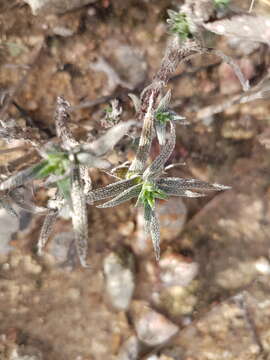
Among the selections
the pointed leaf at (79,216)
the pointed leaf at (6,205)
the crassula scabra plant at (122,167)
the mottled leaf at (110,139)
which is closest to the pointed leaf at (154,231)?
the crassula scabra plant at (122,167)

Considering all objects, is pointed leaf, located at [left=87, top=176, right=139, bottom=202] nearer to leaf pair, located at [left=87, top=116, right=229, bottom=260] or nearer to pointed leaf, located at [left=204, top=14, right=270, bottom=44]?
leaf pair, located at [left=87, top=116, right=229, bottom=260]

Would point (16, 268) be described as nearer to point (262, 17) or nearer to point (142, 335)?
point (142, 335)

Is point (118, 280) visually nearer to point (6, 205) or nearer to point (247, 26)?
point (6, 205)

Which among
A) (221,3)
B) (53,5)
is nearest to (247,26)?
(221,3)

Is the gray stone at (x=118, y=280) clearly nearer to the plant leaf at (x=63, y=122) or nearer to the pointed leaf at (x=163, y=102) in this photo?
the plant leaf at (x=63, y=122)

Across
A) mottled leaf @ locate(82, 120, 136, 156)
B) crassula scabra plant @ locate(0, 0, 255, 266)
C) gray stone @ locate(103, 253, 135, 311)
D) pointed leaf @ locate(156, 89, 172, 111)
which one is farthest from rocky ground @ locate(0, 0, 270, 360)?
mottled leaf @ locate(82, 120, 136, 156)

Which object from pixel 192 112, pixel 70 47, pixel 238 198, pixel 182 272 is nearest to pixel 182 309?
pixel 182 272
